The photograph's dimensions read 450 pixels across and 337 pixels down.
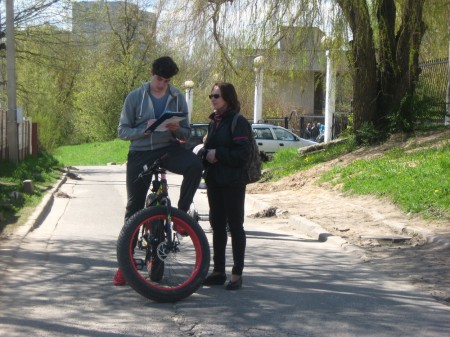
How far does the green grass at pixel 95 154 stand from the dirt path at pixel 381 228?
A: 26.8 meters

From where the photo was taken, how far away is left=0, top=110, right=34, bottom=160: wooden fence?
24.0 metres

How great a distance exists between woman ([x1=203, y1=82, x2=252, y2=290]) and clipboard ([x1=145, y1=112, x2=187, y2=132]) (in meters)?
0.38

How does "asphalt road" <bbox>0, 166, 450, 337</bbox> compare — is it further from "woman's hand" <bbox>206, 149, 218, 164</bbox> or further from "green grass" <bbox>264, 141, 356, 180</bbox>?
"green grass" <bbox>264, 141, 356, 180</bbox>

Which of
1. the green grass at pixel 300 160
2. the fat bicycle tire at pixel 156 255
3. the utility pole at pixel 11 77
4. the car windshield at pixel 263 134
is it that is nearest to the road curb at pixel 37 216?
the fat bicycle tire at pixel 156 255

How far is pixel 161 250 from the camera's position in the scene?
6.41 meters

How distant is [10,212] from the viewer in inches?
473

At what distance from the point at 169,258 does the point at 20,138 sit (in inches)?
854

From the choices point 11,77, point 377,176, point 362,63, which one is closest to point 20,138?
point 11,77

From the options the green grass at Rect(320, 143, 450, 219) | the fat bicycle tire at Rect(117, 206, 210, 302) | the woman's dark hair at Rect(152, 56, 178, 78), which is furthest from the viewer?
the green grass at Rect(320, 143, 450, 219)

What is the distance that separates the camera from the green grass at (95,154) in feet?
141

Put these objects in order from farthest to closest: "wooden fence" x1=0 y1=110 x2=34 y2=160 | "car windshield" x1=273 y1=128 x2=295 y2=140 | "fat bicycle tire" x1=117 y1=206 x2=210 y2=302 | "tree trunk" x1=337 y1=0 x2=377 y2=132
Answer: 1. "car windshield" x1=273 y1=128 x2=295 y2=140
2. "wooden fence" x1=0 y1=110 x2=34 y2=160
3. "tree trunk" x1=337 y1=0 x2=377 y2=132
4. "fat bicycle tire" x1=117 y1=206 x2=210 y2=302

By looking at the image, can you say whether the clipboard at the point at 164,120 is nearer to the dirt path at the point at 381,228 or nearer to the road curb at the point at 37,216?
the dirt path at the point at 381,228

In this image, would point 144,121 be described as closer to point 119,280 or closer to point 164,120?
point 164,120

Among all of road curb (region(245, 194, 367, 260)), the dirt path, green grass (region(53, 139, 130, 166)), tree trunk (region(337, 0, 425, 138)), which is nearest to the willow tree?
tree trunk (region(337, 0, 425, 138))
